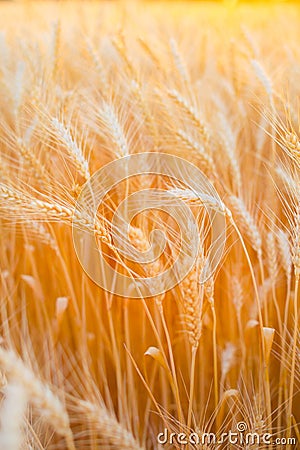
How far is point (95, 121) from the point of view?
43.4 inches

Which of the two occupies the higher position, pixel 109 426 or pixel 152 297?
pixel 152 297

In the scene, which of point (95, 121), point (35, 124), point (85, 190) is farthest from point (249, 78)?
point (85, 190)

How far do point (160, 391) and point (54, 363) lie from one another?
227 mm

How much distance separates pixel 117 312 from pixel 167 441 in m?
0.27

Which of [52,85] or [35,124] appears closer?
[35,124]

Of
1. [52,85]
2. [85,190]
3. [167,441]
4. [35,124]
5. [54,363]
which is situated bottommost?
[167,441]

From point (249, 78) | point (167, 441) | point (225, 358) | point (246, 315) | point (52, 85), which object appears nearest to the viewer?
point (167, 441)

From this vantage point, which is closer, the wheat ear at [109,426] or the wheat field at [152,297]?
the wheat ear at [109,426]

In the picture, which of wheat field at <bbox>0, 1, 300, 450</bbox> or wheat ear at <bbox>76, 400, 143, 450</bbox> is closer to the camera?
wheat ear at <bbox>76, 400, 143, 450</bbox>

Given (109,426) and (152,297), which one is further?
(152,297)

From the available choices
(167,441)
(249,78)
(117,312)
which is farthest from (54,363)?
(249,78)

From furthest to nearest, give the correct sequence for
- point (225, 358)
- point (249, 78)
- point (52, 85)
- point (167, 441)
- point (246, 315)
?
1. point (249, 78)
2. point (52, 85)
3. point (246, 315)
4. point (225, 358)
5. point (167, 441)

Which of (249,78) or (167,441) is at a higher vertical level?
(249,78)

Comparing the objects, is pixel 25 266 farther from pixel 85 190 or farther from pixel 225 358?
pixel 225 358
